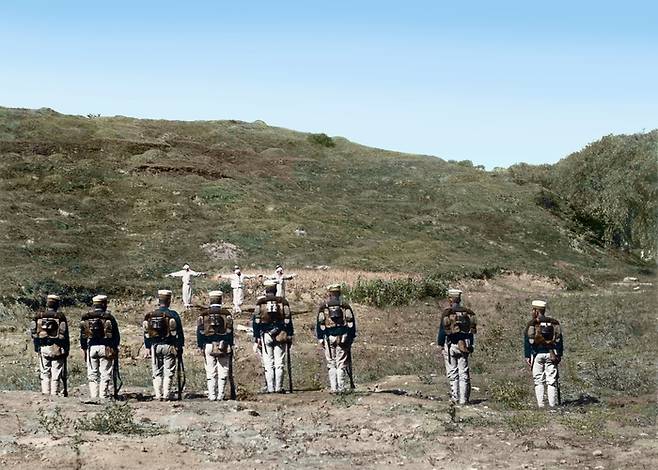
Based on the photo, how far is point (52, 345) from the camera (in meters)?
17.9

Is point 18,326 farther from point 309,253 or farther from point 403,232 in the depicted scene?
point 403,232

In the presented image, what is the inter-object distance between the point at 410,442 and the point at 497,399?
4.40m

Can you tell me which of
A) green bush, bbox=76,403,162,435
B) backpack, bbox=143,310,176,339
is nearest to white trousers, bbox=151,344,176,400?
backpack, bbox=143,310,176,339

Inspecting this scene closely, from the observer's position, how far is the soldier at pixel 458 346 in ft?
57.0

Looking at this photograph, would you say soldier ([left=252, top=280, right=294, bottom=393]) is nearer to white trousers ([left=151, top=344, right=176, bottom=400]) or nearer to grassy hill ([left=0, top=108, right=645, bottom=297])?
white trousers ([left=151, top=344, right=176, bottom=400])

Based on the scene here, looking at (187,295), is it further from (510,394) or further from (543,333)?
(543,333)

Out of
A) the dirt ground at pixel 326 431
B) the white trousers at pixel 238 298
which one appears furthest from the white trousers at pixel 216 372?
the white trousers at pixel 238 298

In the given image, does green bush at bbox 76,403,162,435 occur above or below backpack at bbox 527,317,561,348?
below

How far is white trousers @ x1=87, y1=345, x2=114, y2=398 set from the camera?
57.9 ft

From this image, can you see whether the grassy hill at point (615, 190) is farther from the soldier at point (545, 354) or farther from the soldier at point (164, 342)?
the soldier at point (164, 342)

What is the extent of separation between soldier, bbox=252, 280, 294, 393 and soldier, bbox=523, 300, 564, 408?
16.5 feet

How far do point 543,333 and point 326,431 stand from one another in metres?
5.14

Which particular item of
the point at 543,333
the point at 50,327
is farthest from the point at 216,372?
the point at 543,333

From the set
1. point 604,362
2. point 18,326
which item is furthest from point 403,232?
point 604,362
